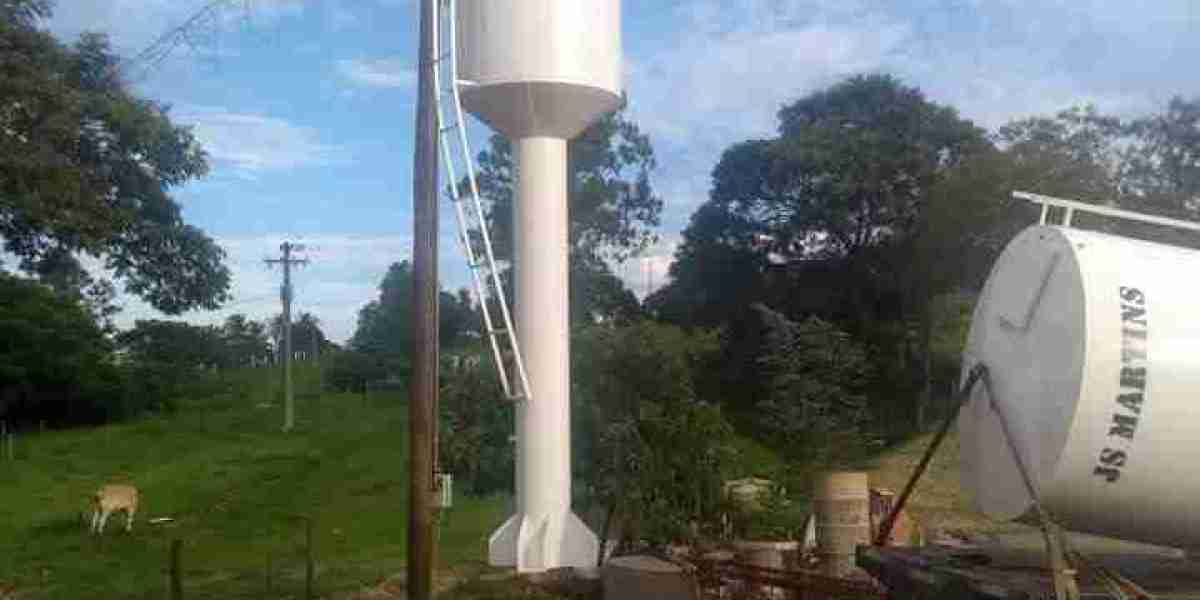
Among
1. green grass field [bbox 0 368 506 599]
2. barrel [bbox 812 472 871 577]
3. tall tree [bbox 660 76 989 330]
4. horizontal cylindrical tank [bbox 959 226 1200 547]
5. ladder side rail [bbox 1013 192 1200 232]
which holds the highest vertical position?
tall tree [bbox 660 76 989 330]

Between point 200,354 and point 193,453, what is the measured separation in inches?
1355

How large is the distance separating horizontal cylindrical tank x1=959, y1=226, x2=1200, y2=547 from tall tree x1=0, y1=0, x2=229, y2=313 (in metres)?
13.9

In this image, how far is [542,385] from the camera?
1809cm

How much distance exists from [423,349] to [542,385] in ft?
12.8

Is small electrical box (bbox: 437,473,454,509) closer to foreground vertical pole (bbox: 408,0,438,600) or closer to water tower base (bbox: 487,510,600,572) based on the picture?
foreground vertical pole (bbox: 408,0,438,600)

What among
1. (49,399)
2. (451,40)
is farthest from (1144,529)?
(49,399)

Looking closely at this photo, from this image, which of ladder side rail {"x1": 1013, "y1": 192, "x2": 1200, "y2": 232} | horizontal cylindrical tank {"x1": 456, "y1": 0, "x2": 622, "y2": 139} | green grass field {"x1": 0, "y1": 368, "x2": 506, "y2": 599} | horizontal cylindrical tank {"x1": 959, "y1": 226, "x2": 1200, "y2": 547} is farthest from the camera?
green grass field {"x1": 0, "y1": 368, "x2": 506, "y2": 599}

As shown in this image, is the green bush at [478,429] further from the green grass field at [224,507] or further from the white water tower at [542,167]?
the white water tower at [542,167]

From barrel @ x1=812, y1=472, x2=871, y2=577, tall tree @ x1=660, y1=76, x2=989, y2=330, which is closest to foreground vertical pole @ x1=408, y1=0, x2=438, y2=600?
barrel @ x1=812, y1=472, x2=871, y2=577

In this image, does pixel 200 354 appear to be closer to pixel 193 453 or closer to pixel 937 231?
pixel 193 453

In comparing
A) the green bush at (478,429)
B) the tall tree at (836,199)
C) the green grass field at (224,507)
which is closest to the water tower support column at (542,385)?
the green grass field at (224,507)

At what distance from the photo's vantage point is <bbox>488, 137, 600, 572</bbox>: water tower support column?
18.0 m

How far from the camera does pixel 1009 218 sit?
43.5 m

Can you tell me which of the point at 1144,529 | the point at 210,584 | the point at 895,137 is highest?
the point at 895,137
